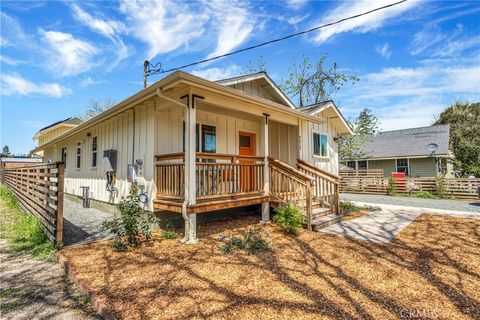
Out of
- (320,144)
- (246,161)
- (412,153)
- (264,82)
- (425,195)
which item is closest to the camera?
(246,161)

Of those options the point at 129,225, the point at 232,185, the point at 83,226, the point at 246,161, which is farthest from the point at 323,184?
the point at 83,226

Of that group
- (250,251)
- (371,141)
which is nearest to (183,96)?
(250,251)

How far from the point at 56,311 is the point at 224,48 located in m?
8.76

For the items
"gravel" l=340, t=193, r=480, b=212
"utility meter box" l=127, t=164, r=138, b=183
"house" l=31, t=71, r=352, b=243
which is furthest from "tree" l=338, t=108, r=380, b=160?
"utility meter box" l=127, t=164, r=138, b=183

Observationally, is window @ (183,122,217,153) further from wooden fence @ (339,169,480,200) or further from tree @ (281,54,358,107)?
tree @ (281,54,358,107)

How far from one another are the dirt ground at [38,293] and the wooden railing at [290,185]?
469 cm

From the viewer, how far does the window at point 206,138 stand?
689 cm

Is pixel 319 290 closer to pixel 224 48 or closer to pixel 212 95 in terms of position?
pixel 212 95

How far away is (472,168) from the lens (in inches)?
612

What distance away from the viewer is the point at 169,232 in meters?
5.48

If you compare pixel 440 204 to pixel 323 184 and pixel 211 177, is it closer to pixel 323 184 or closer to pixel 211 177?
pixel 323 184

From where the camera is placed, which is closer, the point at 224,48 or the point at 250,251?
the point at 250,251

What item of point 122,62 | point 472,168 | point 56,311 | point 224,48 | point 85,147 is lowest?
point 56,311

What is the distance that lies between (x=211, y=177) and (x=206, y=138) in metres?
1.72
